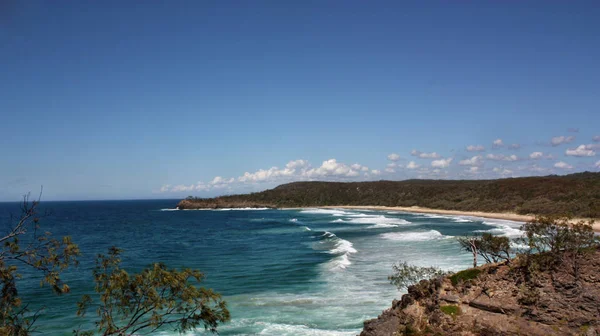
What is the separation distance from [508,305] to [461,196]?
11365cm

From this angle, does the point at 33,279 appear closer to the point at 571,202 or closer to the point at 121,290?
the point at 121,290

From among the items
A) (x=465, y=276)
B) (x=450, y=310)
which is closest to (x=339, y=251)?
(x=465, y=276)

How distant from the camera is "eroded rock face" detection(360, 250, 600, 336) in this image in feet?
48.8

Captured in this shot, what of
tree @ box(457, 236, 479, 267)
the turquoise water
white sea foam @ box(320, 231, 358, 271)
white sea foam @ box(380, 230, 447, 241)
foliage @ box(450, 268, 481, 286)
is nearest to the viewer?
foliage @ box(450, 268, 481, 286)

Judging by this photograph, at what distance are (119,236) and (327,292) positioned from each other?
50862 mm

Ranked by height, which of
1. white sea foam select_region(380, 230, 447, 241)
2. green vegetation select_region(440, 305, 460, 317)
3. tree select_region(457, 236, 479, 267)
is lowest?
white sea foam select_region(380, 230, 447, 241)

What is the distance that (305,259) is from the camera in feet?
138

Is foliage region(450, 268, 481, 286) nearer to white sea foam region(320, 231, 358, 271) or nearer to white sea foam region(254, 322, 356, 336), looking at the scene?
white sea foam region(254, 322, 356, 336)

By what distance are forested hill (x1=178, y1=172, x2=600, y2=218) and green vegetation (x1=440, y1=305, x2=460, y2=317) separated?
40.8 ft

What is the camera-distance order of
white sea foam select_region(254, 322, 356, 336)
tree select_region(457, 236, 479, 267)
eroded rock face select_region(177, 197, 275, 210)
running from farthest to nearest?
eroded rock face select_region(177, 197, 275, 210) < white sea foam select_region(254, 322, 356, 336) < tree select_region(457, 236, 479, 267)

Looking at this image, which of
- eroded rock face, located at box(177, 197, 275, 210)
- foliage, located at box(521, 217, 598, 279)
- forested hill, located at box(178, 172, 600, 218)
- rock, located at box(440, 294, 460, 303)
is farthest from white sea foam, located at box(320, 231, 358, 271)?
eroded rock face, located at box(177, 197, 275, 210)

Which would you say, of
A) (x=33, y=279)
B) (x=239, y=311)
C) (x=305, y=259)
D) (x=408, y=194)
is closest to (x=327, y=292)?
(x=239, y=311)

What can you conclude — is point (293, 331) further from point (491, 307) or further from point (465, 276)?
point (491, 307)

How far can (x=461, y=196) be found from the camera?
12262cm
